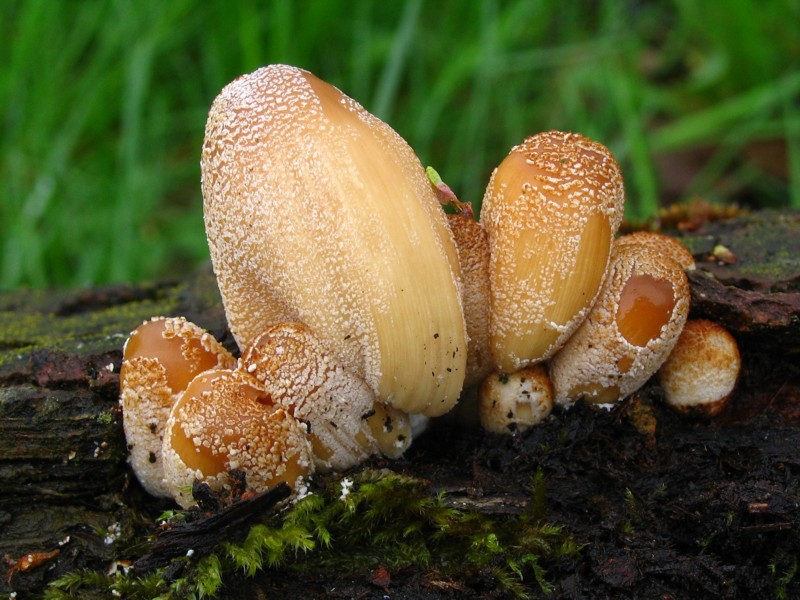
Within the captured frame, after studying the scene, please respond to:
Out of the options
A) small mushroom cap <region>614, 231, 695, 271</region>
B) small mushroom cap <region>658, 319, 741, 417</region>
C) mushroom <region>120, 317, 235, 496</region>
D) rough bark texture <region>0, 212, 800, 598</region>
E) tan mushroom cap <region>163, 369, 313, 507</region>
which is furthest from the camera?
small mushroom cap <region>614, 231, 695, 271</region>

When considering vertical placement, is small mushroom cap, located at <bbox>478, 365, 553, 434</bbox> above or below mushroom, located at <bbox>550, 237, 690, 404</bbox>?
below

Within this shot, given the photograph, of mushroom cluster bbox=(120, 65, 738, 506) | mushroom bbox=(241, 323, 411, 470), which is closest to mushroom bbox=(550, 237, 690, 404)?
mushroom cluster bbox=(120, 65, 738, 506)

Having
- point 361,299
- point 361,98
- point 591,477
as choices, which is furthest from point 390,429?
point 361,98

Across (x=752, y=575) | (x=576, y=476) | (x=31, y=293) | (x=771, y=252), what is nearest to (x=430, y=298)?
(x=576, y=476)

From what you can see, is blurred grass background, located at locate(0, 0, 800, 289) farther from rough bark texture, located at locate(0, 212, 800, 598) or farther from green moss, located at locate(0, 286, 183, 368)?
rough bark texture, located at locate(0, 212, 800, 598)

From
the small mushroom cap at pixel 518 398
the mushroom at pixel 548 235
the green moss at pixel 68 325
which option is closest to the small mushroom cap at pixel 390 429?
the small mushroom cap at pixel 518 398

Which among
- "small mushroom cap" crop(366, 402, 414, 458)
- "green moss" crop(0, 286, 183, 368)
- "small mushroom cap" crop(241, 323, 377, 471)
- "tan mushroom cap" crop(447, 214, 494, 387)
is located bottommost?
"small mushroom cap" crop(366, 402, 414, 458)

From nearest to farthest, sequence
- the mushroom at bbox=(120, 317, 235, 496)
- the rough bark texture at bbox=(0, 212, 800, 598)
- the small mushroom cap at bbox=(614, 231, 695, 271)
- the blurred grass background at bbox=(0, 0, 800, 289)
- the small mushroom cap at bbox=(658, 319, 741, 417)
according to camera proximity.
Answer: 1. the rough bark texture at bbox=(0, 212, 800, 598)
2. the mushroom at bbox=(120, 317, 235, 496)
3. the small mushroom cap at bbox=(658, 319, 741, 417)
4. the small mushroom cap at bbox=(614, 231, 695, 271)
5. the blurred grass background at bbox=(0, 0, 800, 289)
